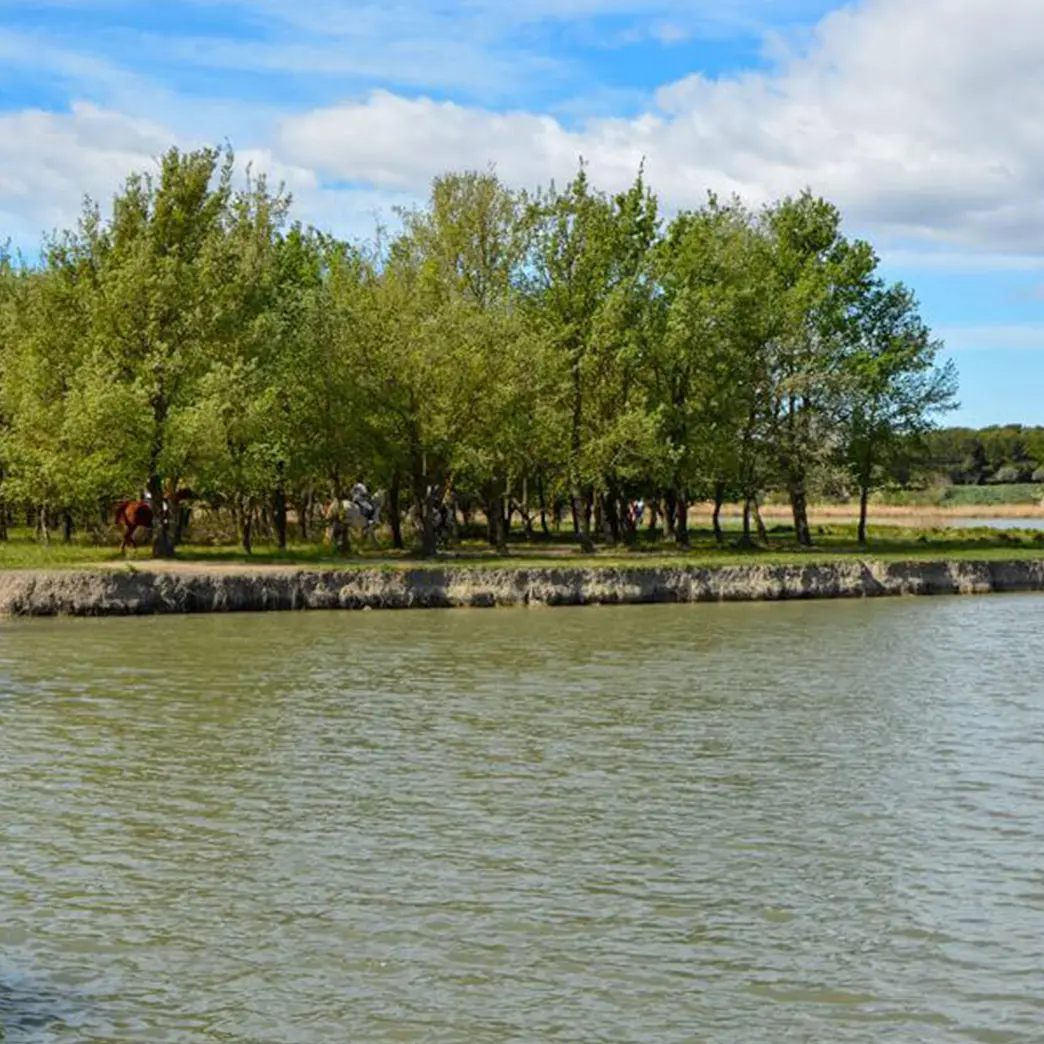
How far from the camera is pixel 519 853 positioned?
16641 millimetres

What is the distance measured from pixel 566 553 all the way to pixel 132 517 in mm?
15924

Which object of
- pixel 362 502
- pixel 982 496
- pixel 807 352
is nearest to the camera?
pixel 362 502

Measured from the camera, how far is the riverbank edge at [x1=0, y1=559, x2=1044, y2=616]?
42188 millimetres

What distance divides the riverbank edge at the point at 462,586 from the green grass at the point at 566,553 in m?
0.94

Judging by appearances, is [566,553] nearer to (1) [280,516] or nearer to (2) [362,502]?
(2) [362,502]

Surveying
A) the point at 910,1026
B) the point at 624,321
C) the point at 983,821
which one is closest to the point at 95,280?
the point at 624,321

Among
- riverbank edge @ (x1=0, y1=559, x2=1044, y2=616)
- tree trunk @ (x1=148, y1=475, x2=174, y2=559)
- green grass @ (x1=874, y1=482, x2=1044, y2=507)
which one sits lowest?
riverbank edge @ (x1=0, y1=559, x2=1044, y2=616)

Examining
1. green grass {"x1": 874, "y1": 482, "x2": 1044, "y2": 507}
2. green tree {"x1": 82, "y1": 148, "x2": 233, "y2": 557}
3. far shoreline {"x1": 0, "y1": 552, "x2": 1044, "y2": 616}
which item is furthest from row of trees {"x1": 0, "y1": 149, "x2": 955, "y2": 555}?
green grass {"x1": 874, "y1": 482, "x2": 1044, "y2": 507}

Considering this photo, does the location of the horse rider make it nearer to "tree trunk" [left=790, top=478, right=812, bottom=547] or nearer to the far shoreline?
the far shoreline

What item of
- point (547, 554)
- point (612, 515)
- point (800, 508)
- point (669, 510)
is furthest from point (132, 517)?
point (800, 508)

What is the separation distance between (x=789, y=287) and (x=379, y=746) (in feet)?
156

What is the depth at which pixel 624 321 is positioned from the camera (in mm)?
56875

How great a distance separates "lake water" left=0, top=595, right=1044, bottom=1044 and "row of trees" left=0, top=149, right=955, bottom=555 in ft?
60.9

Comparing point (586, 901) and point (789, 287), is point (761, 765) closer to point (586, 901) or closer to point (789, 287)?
point (586, 901)
